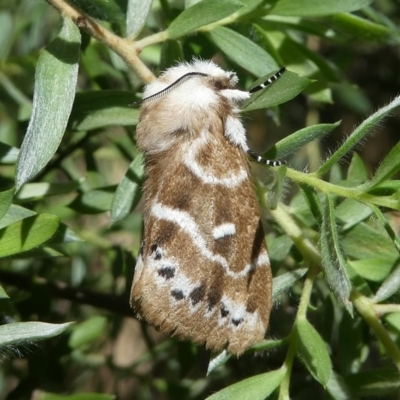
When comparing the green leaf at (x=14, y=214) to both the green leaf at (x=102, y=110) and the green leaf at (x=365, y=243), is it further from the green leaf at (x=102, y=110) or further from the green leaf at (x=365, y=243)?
the green leaf at (x=365, y=243)

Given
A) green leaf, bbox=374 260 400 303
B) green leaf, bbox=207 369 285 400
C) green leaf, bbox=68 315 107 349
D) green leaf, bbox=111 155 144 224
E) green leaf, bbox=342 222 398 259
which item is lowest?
green leaf, bbox=68 315 107 349

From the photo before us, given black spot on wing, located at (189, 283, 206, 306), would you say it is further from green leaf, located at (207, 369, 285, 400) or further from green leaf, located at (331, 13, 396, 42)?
green leaf, located at (331, 13, 396, 42)

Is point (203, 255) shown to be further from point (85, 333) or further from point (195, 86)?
point (85, 333)

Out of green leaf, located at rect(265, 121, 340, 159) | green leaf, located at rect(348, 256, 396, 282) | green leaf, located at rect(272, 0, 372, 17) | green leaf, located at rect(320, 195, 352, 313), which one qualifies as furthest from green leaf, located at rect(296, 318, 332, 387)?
green leaf, located at rect(272, 0, 372, 17)

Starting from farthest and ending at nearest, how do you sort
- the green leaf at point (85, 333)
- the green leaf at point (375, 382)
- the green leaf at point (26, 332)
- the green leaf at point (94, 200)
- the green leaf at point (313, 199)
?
the green leaf at point (85, 333), the green leaf at point (94, 200), the green leaf at point (375, 382), the green leaf at point (313, 199), the green leaf at point (26, 332)

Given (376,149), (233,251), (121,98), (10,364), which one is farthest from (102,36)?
(376,149)

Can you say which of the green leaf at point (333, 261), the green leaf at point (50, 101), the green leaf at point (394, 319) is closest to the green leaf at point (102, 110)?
the green leaf at point (50, 101)
